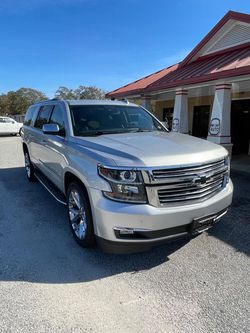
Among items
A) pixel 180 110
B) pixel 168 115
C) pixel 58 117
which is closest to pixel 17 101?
pixel 168 115

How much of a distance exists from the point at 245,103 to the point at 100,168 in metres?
11.5

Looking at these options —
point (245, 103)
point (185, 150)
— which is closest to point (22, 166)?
point (185, 150)

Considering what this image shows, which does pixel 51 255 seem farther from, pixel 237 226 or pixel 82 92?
pixel 82 92

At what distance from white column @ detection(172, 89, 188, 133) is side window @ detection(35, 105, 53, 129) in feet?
22.1

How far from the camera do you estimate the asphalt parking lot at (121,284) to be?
100 inches

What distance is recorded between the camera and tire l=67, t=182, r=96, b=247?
340 centimetres

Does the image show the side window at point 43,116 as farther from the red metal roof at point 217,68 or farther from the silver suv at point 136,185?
the red metal roof at point 217,68

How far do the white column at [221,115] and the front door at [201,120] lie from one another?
220 inches

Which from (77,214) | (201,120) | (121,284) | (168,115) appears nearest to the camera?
(121,284)

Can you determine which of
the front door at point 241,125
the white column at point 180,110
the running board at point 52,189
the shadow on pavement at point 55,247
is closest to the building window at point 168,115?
the front door at point 241,125

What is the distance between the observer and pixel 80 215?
3740mm

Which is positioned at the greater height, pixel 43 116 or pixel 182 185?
pixel 43 116

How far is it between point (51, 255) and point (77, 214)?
→ 0.60m

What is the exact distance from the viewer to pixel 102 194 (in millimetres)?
3109
